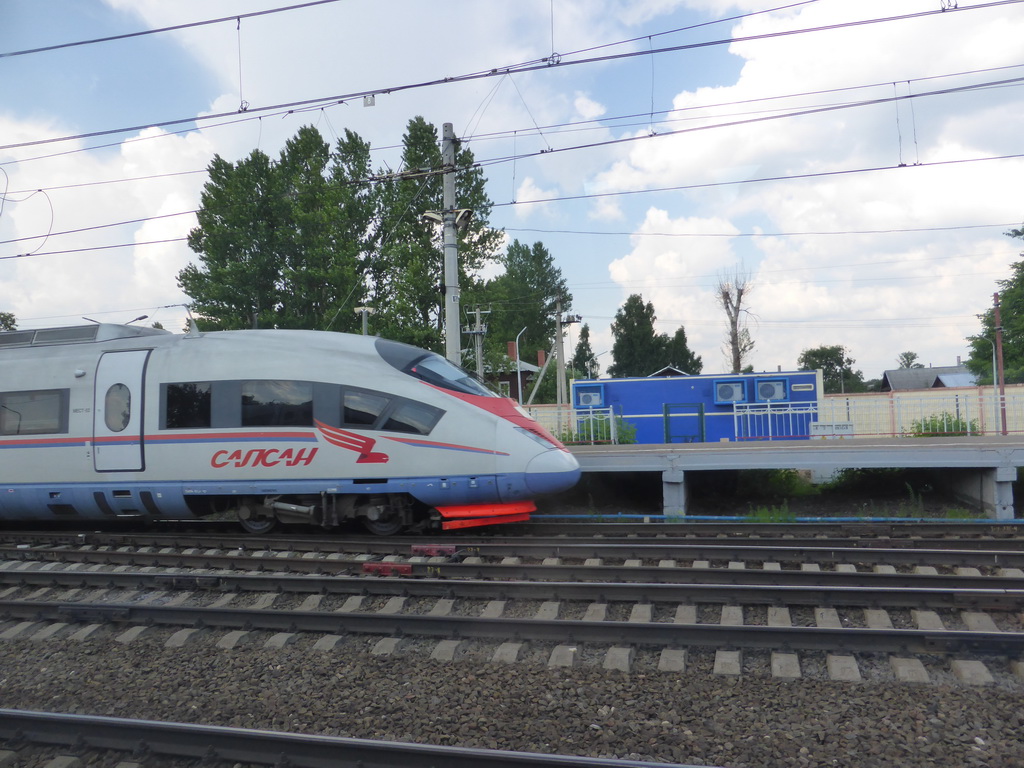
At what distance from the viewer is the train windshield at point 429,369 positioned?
9938 millimetres

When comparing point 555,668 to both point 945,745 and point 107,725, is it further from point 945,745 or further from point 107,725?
point 107,725

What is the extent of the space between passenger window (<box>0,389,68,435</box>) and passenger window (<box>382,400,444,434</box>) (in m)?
4.85

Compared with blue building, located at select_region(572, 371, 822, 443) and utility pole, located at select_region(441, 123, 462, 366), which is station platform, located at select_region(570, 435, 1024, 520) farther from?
blue building, located at select_region(572, 371, 822, 443)

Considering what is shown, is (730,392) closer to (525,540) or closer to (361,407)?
(525,540)

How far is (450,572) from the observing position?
25.6ft

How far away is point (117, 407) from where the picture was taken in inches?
418

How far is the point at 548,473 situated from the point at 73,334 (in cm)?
732

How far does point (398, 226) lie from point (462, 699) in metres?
30.6

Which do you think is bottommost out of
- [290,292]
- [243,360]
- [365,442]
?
[365,442]

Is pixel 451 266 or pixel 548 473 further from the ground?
pixel 451 266

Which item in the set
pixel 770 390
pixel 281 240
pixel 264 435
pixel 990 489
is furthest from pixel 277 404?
pixel 281 240

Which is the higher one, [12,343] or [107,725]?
[12,343]

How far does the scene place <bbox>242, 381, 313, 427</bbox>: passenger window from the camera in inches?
392

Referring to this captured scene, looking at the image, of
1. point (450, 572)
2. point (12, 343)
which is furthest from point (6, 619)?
point (12, 343)
